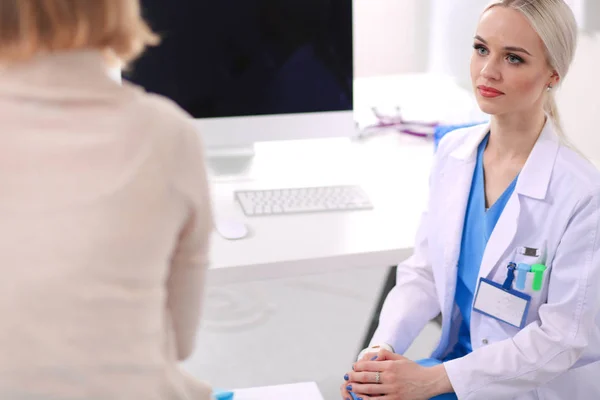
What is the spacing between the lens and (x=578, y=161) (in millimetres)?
1506

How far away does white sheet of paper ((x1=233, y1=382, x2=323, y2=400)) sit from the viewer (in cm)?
145

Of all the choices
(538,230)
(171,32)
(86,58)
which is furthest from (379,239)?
(86,58)

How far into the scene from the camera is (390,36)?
3.12m

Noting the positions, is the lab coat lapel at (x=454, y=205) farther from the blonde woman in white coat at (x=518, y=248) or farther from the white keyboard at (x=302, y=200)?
the white keyboard at (x=302, y=200)

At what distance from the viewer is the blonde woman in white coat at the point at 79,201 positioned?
31.5 inches

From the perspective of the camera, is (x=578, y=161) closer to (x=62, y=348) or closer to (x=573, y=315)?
(x=573, y=315)

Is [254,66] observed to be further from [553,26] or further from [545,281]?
[545,281]

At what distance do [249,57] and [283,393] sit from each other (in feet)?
2.65

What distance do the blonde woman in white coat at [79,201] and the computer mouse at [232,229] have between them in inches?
32.6

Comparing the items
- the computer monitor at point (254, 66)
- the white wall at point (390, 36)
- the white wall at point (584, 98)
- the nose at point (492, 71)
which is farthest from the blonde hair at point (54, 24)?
the white wall at point (390, 36)

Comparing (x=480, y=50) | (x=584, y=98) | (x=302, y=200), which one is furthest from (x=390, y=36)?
(x=480, y=50)

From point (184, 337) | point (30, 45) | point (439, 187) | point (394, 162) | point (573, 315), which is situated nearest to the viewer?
point (30, 45)

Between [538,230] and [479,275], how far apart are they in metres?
0.14

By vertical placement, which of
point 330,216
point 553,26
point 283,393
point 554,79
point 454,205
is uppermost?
point 553,26
